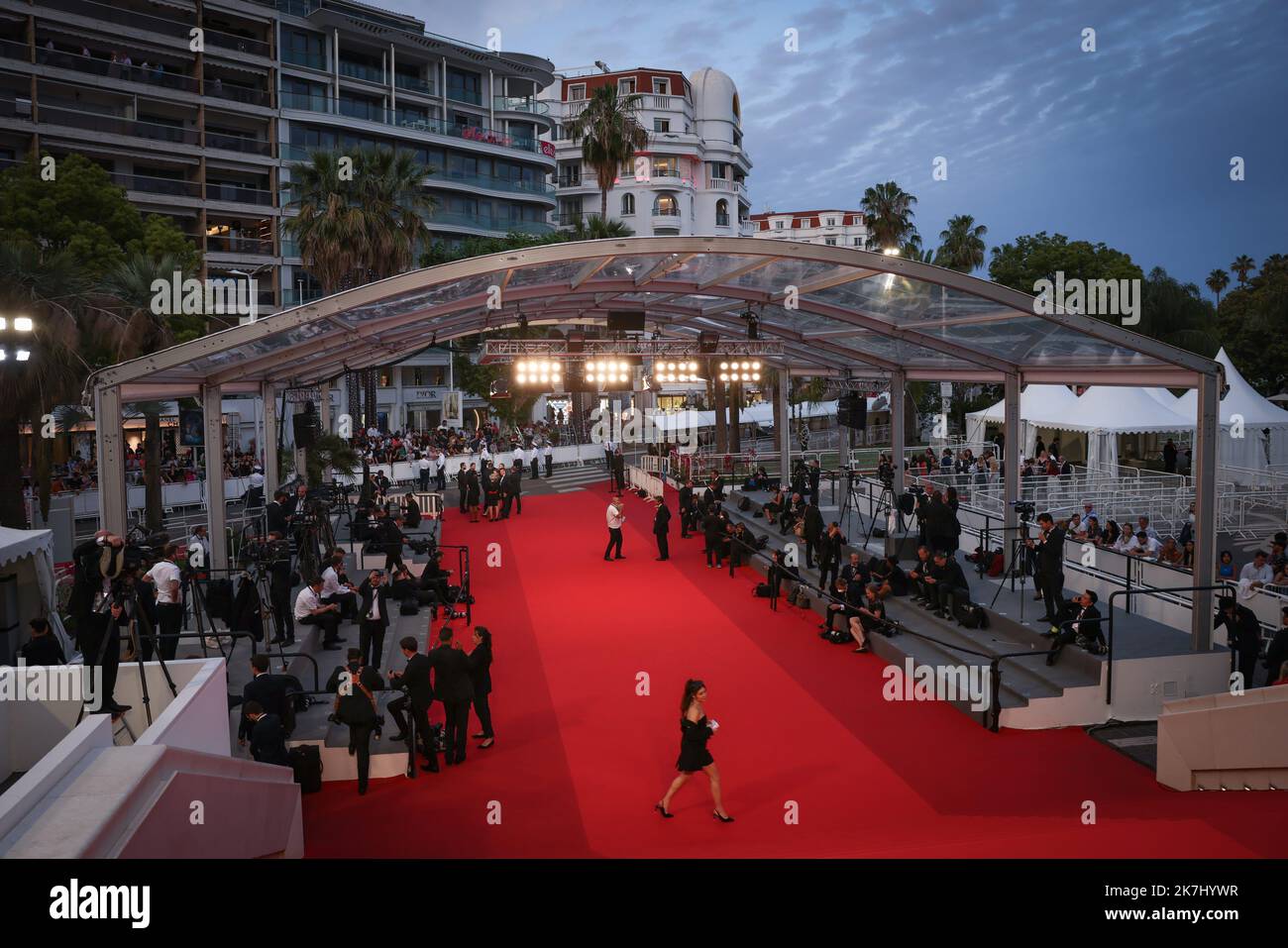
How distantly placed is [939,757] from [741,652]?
4812 mm

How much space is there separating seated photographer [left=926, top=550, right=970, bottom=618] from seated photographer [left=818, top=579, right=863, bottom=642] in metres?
1.25

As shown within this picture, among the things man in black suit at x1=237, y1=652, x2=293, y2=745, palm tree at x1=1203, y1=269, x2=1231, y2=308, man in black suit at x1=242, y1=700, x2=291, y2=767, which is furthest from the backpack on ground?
palm tree at x1=1203, y1=269, x2=1231, y2=308

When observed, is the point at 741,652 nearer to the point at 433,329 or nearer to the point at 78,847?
the point at 433,329

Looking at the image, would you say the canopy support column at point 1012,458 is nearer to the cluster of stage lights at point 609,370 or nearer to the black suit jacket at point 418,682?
the cluster of stage lights at point 609,370

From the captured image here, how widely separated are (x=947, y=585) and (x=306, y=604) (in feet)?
33.7

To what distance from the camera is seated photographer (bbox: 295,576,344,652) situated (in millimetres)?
14570

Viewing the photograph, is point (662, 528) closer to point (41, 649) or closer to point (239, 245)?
point (41, 649)

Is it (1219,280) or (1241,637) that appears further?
(1219,280)

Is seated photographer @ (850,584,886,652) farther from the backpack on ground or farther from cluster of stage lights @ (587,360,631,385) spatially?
cluster of stage lights @ (587,360,631,385)

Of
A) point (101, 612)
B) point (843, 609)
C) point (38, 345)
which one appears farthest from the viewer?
point (38, 345)

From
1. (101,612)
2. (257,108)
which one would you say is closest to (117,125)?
(257,108)

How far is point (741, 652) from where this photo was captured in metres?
15.2

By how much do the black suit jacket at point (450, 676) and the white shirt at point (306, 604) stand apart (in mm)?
4912

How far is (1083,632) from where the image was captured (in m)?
12.4
